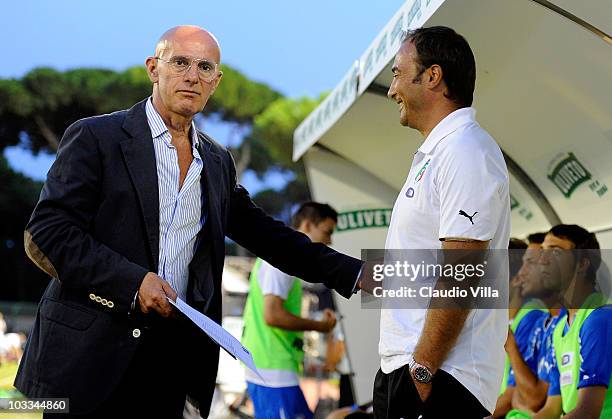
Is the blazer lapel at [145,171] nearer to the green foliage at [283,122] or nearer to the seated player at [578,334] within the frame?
the seated player at [578,334]

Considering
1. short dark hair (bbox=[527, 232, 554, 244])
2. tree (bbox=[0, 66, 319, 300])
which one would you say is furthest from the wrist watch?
tree (bbox=[0, 66, 319, 300])

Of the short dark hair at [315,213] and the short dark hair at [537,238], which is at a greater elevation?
the short dark hair at [315,213]

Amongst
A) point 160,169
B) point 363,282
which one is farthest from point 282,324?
point 160,169

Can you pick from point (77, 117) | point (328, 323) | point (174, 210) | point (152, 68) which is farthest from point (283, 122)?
point (174, 210)

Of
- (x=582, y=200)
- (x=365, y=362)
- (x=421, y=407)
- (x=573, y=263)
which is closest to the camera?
(x=421, y=407)

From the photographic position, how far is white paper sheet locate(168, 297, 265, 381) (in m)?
3.00

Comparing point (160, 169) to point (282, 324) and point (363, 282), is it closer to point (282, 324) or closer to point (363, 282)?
point (363, 282)

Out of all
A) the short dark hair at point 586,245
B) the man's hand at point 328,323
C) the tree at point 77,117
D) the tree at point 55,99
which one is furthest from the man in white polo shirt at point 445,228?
the tree at point 55,99

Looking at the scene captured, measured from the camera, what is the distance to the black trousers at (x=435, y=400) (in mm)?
2980

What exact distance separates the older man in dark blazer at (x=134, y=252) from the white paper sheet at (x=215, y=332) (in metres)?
0.10

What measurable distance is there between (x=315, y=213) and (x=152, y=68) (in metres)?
3.41

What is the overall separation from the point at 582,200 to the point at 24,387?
3402mm

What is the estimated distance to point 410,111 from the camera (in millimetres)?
3355

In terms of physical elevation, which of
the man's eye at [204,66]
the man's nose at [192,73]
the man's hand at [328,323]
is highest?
the man's hand at [328,323]
